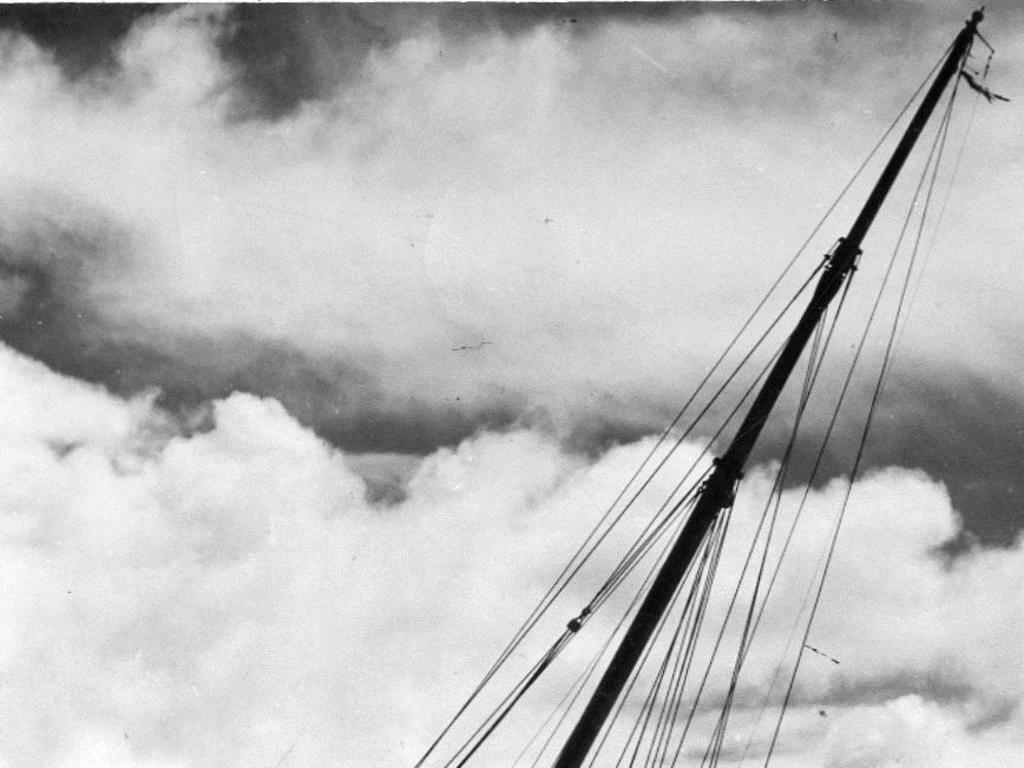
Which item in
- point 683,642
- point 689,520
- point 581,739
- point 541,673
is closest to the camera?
point 581,739

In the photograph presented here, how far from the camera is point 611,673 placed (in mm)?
11883

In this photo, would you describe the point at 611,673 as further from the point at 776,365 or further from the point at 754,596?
the point at 776,365

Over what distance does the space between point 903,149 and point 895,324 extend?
107 inches

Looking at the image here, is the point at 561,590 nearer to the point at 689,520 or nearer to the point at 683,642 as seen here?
the point at 683,642

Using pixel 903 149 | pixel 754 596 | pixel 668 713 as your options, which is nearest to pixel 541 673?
pixel 668 713

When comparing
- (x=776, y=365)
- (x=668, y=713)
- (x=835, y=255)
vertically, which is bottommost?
(x=668, y=713)

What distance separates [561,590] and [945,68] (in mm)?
10442

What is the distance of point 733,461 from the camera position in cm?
1257

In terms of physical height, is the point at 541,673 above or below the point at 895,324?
below

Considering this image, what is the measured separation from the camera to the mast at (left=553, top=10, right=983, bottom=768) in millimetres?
11703

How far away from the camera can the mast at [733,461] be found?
1170 cm

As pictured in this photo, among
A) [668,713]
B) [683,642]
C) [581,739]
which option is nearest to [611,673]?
[581,739]

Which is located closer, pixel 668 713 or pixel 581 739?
pixel 581 739

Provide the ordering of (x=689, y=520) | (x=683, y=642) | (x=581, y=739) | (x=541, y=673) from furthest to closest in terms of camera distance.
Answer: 1. (x=683, y=642)
2. (x=541, y=673)
3. (x=689, y=520)
4. (x=581, y=739)
